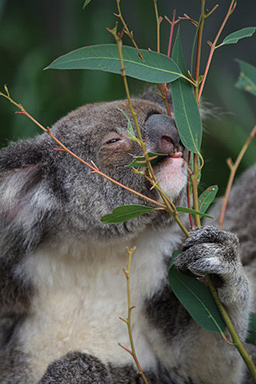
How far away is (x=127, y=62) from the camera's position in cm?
152

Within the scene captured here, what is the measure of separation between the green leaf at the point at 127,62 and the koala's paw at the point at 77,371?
0.96 metres

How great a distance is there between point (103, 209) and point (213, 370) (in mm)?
670

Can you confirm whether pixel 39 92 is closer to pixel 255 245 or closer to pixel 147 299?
pixel 255 245

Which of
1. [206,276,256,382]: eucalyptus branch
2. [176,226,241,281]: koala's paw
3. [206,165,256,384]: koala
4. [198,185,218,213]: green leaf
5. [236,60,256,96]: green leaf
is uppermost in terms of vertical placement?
[236,60,256,96]: green leaf

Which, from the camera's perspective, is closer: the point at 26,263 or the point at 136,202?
the point at 136,202

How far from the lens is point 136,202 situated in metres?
1.75

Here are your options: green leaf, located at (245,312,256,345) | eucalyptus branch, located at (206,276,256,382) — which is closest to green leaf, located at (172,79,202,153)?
eucalyptus branch, located at (206,276,256,382)

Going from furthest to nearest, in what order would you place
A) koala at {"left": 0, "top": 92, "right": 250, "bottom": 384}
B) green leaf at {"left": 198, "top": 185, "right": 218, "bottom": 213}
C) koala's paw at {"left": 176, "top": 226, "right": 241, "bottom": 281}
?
1. koala at {"left": 0, "top": 92, "right": 250, "bottom": 384}
2. green leaf at {"left": 198, "top": 185, "right": 218, "bottom": 213}
3. koala's paw at {"left": 176, "top": 226, "right": 241, "bottom": 281}

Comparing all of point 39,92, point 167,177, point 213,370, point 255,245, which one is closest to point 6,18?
point 39,92

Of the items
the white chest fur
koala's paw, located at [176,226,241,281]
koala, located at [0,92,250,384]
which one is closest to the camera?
koala's paw, located at [176,226,241,281]

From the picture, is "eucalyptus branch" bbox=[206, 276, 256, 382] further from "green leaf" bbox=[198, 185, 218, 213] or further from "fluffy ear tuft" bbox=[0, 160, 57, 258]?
"fluffy ear tuft" bbox=[0, 160, 57, 258]

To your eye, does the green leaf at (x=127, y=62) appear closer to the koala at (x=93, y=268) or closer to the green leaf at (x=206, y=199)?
the koala at (x=93, y=268)

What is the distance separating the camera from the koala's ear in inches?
69.7

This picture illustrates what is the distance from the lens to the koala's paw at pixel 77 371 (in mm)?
1827
